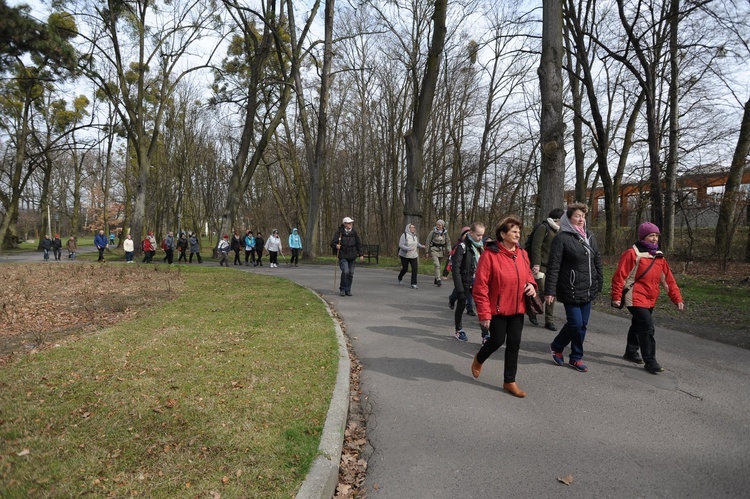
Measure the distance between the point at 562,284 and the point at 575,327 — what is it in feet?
1.71

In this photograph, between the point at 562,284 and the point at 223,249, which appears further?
the point at 223,249

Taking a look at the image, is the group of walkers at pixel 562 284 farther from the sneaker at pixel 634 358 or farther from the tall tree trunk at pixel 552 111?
the tall tree trunk at pixel 552 111

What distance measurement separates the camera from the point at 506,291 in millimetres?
4523

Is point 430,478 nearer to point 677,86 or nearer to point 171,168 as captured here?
point 677,86

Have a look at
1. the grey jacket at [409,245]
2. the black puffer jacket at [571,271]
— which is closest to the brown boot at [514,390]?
the black puffer jacket at [571,271]

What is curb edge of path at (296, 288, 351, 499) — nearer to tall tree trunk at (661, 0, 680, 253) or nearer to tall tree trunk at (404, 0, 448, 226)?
tall tree trunk at (404, 0, 448, 226)

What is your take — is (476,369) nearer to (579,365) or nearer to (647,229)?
(579,365)

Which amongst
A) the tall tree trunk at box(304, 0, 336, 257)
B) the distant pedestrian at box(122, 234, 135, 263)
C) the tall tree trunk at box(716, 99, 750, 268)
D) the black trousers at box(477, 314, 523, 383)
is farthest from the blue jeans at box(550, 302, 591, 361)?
the distant pedestrian at box(122, 234, 135, 263)

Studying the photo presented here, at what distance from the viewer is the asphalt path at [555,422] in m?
3.06

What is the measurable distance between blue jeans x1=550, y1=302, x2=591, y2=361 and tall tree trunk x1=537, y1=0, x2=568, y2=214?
4709 mm

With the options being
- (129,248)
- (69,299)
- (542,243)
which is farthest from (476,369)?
(129,248)

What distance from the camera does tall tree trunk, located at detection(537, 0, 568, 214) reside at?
31.0 ft

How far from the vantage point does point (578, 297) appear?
Result: 5211 millimetres

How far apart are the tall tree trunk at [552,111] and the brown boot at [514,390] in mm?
5859
